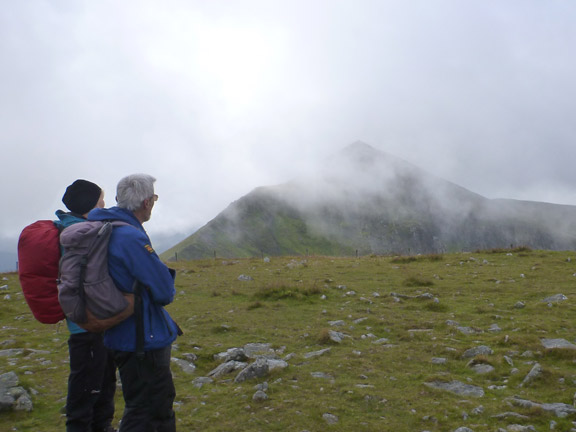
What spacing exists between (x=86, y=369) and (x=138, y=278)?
2257mm

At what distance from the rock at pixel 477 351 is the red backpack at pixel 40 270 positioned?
27.1 ft

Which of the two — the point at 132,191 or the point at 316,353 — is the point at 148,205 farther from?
the point at 316,353

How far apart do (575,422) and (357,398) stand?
10.9 feet

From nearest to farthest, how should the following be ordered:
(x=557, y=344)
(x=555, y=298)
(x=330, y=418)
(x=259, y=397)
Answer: (x=330, y=418) → (x=259, y=397) → (x=557, y=344) → (x=555, y=298)

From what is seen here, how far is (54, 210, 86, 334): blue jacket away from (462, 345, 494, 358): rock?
7920mm

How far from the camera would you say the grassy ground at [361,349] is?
687 cm

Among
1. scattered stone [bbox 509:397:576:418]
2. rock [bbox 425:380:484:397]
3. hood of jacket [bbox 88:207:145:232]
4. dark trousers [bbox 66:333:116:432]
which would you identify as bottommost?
rock [bbox 425:380:484:397]

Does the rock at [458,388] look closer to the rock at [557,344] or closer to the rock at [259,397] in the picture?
the rock at [557,344]

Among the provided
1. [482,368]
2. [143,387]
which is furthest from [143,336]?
[482,368]

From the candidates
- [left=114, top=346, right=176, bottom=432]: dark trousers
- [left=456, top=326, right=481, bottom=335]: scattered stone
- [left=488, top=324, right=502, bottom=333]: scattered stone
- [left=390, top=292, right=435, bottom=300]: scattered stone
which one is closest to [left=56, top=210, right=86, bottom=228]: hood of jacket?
[left=114, top=346, right=176, bottom=432]: dark trousers

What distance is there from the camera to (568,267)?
68.6 ft

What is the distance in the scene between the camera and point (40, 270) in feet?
18.9

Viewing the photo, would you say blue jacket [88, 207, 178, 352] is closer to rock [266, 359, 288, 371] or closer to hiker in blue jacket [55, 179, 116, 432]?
hiker in blue jacket [55, 179, 116, 432]

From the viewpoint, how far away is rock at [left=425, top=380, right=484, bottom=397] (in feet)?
24.3
